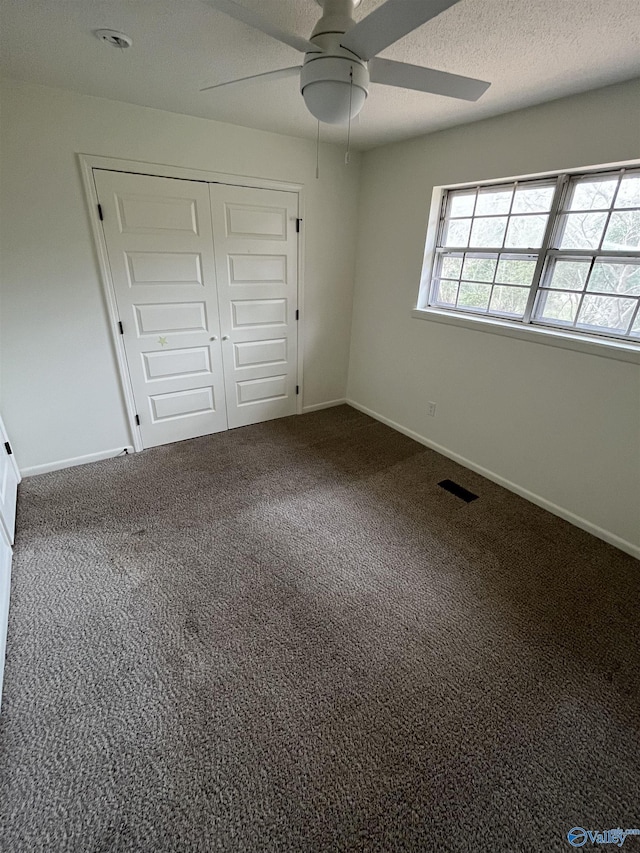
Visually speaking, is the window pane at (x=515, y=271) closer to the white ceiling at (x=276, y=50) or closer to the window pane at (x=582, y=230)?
the window pane at (x=582, y=230)

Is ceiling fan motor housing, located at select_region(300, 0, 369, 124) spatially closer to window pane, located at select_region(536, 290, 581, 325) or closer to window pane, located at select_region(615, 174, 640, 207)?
window pane, located at select_region(615, 174, 640, 207)

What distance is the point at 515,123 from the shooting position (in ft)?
7.66

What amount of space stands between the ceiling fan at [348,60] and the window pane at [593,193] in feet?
3.91

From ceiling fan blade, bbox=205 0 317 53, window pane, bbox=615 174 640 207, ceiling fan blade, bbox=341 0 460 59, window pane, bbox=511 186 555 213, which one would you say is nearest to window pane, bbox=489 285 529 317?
window pane, bbox=511 186 555 213

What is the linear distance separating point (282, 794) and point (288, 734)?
168 mm

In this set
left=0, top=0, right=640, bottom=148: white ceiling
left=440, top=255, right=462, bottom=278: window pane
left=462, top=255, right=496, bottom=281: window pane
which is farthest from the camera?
left=440, top=255, right=462, bottom=278: window pane

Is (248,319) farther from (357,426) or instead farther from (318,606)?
(318,606)

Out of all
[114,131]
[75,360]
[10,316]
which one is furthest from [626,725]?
[114,131]

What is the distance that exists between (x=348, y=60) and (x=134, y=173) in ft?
6.39

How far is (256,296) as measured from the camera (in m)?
3.34

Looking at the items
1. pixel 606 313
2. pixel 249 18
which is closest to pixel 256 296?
pixel 249 18

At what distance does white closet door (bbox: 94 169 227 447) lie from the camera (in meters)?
2.64

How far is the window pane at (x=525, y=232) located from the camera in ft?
8.02

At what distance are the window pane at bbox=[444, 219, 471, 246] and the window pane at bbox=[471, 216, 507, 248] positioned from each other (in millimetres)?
59
